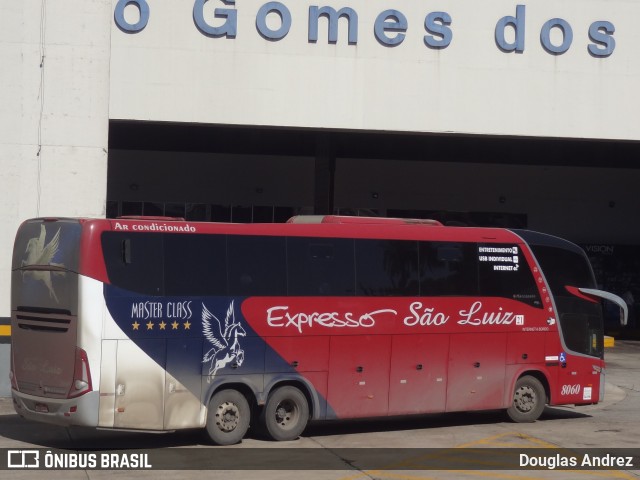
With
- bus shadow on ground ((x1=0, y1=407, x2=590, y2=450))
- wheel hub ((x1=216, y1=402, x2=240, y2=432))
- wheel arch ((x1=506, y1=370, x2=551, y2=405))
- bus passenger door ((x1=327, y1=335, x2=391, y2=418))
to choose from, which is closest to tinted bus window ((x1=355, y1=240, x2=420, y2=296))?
bus passenger door ((x1=327, y1=335, x2=391, y2=418))

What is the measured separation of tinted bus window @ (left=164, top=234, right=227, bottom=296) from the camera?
15055mm

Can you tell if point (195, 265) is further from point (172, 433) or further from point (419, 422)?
point (419, 422)

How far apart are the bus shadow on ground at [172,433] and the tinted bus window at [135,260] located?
2.50m

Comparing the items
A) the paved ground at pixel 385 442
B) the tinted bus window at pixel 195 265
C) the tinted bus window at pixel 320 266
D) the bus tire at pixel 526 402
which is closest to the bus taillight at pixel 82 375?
the paved ground at pixel 385 442

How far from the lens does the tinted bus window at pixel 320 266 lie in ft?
53.0

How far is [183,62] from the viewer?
23.8 metres

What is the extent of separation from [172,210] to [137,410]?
22478 millimetres

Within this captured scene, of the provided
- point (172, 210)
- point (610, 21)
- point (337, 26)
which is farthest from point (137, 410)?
point (172, 210)

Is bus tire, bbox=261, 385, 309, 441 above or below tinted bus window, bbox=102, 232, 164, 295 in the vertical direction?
below

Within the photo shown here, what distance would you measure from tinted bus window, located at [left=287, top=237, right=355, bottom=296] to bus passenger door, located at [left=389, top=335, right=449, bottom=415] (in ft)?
4.63

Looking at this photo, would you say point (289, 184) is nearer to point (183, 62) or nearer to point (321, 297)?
point (183, 62)

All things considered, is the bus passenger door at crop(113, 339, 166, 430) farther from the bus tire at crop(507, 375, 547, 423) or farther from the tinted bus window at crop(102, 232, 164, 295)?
the bus tire at crop(507, 375, 547, 423)

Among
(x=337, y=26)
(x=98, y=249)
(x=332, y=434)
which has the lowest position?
(x=332, y=434)

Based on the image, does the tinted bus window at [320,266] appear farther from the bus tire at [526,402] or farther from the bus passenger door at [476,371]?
the bus tire at [526,402]
